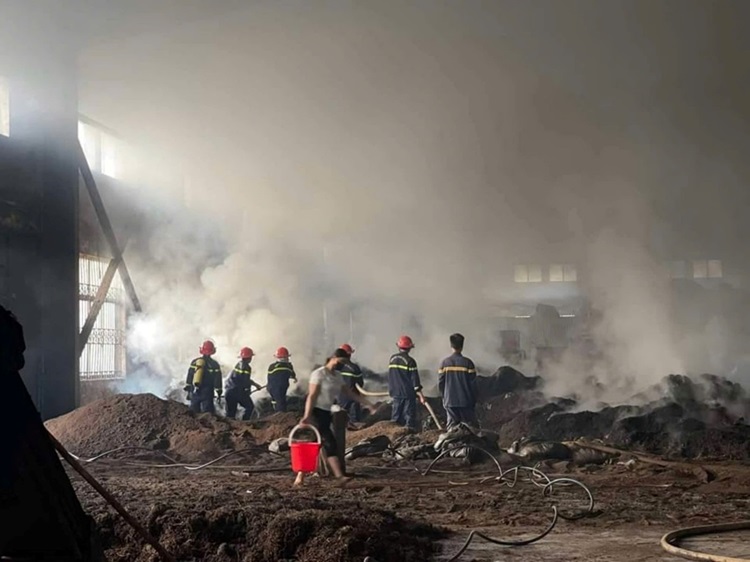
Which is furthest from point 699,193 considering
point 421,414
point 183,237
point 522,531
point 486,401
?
point 522,531

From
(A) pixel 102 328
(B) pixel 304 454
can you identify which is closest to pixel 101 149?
(A) pixel 102 328

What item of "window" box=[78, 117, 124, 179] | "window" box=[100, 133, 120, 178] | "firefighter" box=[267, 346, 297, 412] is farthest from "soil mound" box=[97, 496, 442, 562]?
"window" box=[100, 133, 120, 178]

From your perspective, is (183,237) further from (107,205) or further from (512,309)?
(512,309)

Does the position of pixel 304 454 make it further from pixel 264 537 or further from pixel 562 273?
pixel 562 273

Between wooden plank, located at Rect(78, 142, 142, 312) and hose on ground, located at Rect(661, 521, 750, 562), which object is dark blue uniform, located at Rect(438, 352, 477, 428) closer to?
hose on ground, located at Rect(661, 521, 750, 562)

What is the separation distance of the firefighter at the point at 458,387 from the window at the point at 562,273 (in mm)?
9622

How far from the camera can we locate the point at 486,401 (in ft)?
53.2

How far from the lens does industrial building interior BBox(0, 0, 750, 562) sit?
10789 millimetres

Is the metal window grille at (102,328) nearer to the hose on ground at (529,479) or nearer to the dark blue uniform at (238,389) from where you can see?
the dark blue uniform at (238,389)

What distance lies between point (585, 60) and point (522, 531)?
13.1 meters

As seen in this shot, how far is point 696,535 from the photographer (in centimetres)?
593

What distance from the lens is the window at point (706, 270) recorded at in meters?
19.9

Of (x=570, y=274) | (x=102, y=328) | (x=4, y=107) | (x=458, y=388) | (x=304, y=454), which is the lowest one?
(x=304, y=454)

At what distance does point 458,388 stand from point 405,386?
186cm
